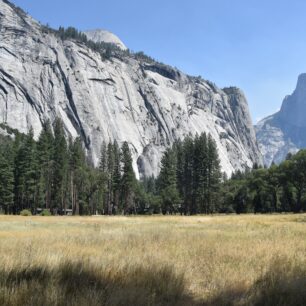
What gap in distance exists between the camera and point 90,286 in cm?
720

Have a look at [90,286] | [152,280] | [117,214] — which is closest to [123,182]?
[117,214]

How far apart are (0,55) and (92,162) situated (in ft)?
210

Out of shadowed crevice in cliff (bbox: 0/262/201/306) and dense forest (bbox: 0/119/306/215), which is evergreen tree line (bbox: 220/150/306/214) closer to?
dense forest (bbox: 0/119/306/215)

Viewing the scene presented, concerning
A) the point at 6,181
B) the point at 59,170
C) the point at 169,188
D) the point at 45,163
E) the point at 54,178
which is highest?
the point at 45,163

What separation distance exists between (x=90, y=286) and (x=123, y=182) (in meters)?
86.5

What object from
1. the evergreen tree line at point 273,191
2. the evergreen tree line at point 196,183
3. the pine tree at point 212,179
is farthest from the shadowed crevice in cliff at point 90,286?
the pine tree at point 212,179

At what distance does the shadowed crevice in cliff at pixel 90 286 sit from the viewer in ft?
20.4

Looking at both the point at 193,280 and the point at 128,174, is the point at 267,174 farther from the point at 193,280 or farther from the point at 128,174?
the point at 193,280

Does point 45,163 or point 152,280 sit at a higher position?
point 45,163

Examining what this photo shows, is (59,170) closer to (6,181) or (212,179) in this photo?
(6,181)

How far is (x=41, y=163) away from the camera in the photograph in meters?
79.8

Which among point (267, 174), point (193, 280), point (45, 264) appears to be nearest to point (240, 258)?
point (193, 280)

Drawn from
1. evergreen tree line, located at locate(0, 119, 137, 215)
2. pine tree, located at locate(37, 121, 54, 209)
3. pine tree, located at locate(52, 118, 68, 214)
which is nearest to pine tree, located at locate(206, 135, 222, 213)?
evergreen tree line, located at locate(0, 119, 137, 215)

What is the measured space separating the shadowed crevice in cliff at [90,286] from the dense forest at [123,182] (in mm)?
68467
